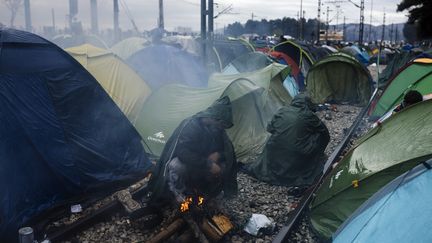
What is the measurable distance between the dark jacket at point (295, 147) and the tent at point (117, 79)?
2911 mm

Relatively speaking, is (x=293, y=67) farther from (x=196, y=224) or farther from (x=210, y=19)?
(x=196, y=224)

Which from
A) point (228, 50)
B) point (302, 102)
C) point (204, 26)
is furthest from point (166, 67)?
point (228, 50)

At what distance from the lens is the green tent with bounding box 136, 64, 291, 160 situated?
7316 mm

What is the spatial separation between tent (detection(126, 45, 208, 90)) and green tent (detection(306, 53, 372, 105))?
4.80 metres

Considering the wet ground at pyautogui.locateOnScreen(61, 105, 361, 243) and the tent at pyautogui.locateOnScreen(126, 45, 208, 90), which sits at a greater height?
the tent at pyautogui.locateOnScreen(126, 45, 208, 90)

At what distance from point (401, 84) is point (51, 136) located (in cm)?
848

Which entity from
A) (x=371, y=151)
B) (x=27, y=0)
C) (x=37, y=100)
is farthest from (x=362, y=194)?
(x=27, y=0)

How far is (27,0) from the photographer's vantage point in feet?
62.4

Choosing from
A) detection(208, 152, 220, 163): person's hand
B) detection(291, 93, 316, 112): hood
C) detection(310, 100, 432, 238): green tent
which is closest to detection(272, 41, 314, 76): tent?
detection(291, 93, 316, 112): hood

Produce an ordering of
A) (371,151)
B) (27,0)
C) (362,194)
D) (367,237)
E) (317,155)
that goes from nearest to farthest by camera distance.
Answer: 1. (367,237)
2. (362,194)
3. (371,151)
4. (317,155)
5. (27,0)

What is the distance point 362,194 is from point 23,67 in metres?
4.31

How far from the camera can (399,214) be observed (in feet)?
9.86

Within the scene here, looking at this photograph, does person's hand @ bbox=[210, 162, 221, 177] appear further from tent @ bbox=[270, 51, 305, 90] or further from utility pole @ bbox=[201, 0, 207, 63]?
tent @ bbox=[270, 51, 305, 90]

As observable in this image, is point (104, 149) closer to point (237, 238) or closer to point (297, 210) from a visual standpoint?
point (237, 238)
